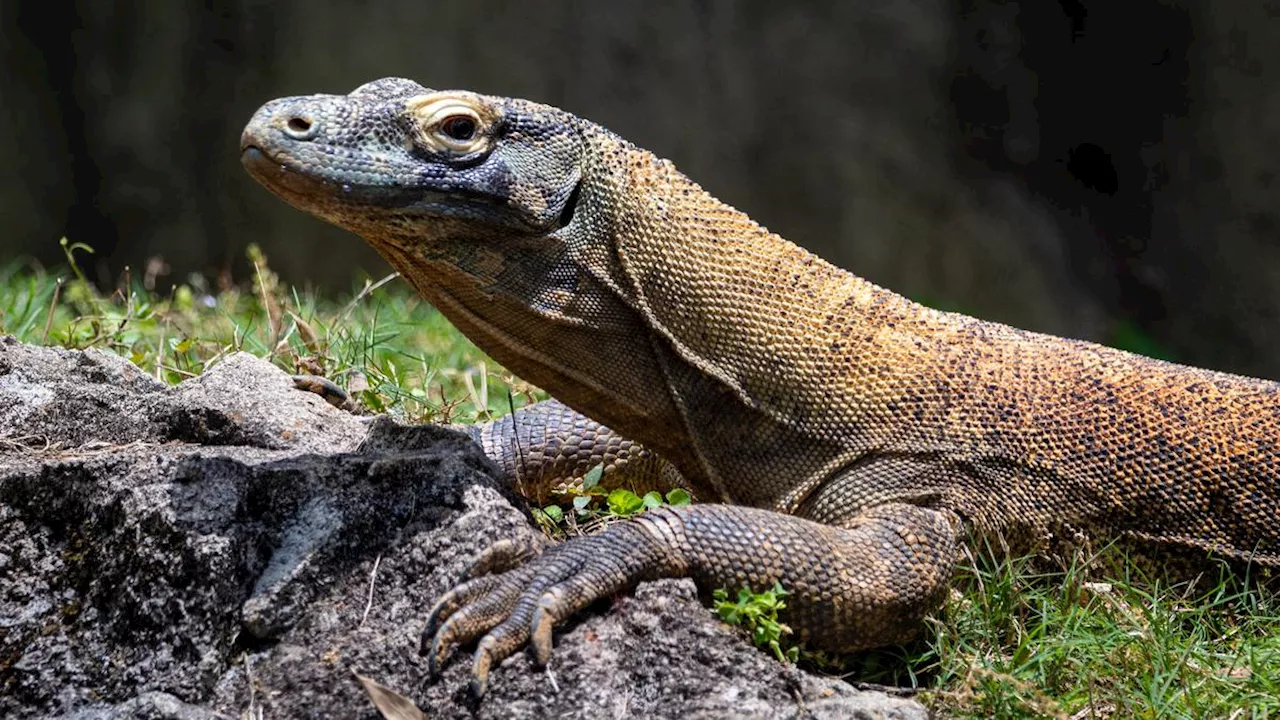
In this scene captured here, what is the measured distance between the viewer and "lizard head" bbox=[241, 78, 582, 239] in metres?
3.26

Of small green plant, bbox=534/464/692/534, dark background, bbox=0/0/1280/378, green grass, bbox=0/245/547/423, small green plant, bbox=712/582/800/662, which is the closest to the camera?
small green plant, bbox=712/582/800/662

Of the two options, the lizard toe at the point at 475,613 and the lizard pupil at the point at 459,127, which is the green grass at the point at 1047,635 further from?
the lizard pupil at the point at 459,127

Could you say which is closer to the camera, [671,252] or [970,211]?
[671,252]

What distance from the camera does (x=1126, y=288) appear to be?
10.1 metres

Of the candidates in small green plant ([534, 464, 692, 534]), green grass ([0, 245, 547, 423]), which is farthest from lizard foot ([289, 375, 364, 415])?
small green plant ([534, 464, 692, 534])

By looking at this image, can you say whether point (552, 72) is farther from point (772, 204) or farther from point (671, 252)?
point (671, 252)

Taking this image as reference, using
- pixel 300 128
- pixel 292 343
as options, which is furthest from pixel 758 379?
pixel 292 343

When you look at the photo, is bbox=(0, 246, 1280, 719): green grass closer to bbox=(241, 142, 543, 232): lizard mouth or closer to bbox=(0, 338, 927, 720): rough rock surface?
bbox=(0, 338, 927, 720): rough rock surface

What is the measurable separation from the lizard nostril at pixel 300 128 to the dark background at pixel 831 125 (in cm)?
690

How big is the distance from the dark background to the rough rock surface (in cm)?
698

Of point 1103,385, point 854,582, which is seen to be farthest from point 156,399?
point 1103,385

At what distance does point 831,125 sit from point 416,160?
25.1ft

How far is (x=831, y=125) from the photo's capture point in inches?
417

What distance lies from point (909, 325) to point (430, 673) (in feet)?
5.70
